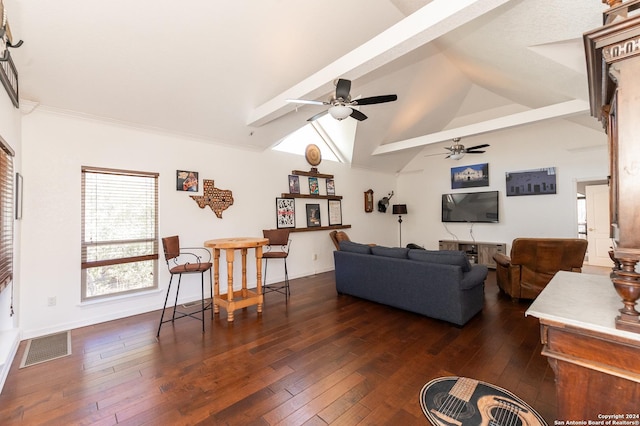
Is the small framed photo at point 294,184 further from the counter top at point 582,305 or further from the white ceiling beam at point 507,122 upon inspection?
the counter top at point 582,305

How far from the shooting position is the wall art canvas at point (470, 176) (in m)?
6.65

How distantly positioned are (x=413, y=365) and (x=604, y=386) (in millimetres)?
1355

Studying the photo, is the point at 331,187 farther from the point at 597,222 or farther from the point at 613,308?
the point at 597,222

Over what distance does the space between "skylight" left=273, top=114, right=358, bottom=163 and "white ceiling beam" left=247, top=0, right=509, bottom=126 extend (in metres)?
2.19

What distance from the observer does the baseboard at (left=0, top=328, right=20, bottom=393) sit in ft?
6.87

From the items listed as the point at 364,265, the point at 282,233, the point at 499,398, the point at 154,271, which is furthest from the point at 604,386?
the point at 154,271

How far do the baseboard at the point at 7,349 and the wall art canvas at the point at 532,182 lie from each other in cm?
826

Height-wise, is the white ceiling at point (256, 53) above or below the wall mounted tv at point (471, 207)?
above

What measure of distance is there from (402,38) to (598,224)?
716 centimetres

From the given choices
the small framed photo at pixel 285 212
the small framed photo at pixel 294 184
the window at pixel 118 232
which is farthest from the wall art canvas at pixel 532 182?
the window at pixel 118 232

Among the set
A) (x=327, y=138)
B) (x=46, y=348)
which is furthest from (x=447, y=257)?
(x=46, y=348)

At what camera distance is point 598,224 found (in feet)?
20.4

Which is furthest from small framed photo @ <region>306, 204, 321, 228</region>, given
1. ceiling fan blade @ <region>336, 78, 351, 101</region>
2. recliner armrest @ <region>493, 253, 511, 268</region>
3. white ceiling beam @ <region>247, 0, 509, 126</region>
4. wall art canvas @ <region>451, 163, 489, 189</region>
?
wall art canvas @ <region>451, 163, 489, 189</region>

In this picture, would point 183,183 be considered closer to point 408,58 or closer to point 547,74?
point 408,58
